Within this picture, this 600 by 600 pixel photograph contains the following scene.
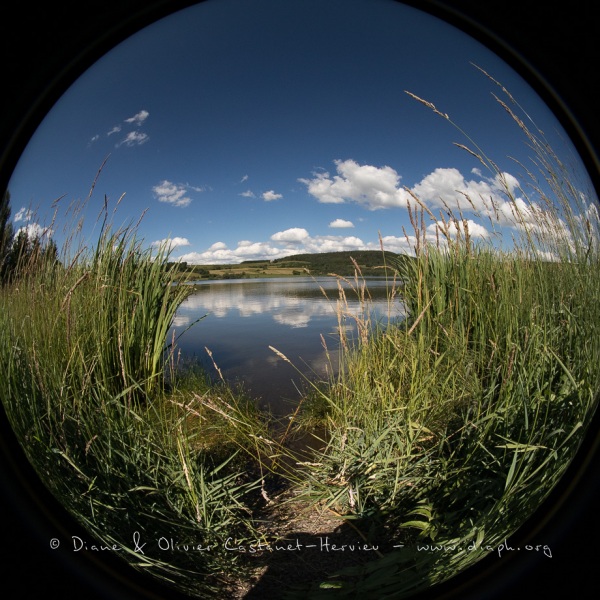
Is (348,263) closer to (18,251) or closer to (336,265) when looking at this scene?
(336,265)

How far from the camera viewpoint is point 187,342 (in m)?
2.18

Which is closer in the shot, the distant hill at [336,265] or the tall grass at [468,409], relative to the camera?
the tall grass at [468,409]

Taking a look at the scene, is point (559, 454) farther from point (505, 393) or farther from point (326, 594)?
point (326, 594)

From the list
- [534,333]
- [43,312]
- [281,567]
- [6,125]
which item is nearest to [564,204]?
[534,333]

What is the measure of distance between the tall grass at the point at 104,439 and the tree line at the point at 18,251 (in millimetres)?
29

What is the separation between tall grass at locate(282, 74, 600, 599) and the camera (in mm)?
1097

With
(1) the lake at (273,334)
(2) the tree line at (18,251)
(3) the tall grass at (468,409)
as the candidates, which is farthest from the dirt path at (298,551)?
(2) the tree line at (18,251)

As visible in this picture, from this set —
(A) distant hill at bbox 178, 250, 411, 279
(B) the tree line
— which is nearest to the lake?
(A) distant hill at bbox 178, 250, 411, 279

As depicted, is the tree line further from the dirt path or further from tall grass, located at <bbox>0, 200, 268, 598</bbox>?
the dirt path

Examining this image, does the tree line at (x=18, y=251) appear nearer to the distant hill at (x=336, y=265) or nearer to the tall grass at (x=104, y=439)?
the tall grass at (x=104, y=439)

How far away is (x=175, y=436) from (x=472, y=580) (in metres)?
1.31

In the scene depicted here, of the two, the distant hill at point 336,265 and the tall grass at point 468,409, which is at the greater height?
the distant hill at point 336,265

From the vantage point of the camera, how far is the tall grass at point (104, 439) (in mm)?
1132

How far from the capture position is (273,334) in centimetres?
269
